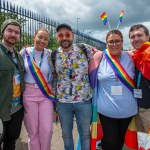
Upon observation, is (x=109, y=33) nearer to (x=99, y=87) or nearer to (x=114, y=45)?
(x=114, y=45)

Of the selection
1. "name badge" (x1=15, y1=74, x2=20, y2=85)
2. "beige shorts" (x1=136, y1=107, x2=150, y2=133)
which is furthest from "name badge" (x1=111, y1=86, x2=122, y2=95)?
"name badge" (x1=15, y1=74, x2=20, y2=85)

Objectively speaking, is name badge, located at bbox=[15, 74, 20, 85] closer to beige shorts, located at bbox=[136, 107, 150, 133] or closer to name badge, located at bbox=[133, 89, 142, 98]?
name badge, located at bbox=[133, 89, 142, 98]

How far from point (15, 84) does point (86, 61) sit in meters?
0.98

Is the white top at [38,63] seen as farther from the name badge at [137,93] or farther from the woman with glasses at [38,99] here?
the name badge at [137,93]

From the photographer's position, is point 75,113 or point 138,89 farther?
point 75,113

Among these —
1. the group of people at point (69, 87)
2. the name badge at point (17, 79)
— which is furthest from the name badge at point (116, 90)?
the name badge at point (17, 79)

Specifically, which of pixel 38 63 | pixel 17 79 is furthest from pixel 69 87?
pixel 17 79

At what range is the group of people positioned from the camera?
3199mm

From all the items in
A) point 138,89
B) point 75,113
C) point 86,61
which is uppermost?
point 86,61

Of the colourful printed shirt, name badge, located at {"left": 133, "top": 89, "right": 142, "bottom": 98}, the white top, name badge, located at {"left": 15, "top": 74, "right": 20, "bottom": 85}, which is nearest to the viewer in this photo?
name badge, located at {"left": 133, "top": 89, "right": 142, "bottom": 98}

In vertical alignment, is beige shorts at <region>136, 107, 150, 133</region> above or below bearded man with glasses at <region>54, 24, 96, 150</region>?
below

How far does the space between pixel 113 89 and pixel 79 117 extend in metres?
0.65

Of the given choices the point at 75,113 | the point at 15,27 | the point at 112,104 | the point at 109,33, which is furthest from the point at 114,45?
the point at 15,27

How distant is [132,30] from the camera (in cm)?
354
